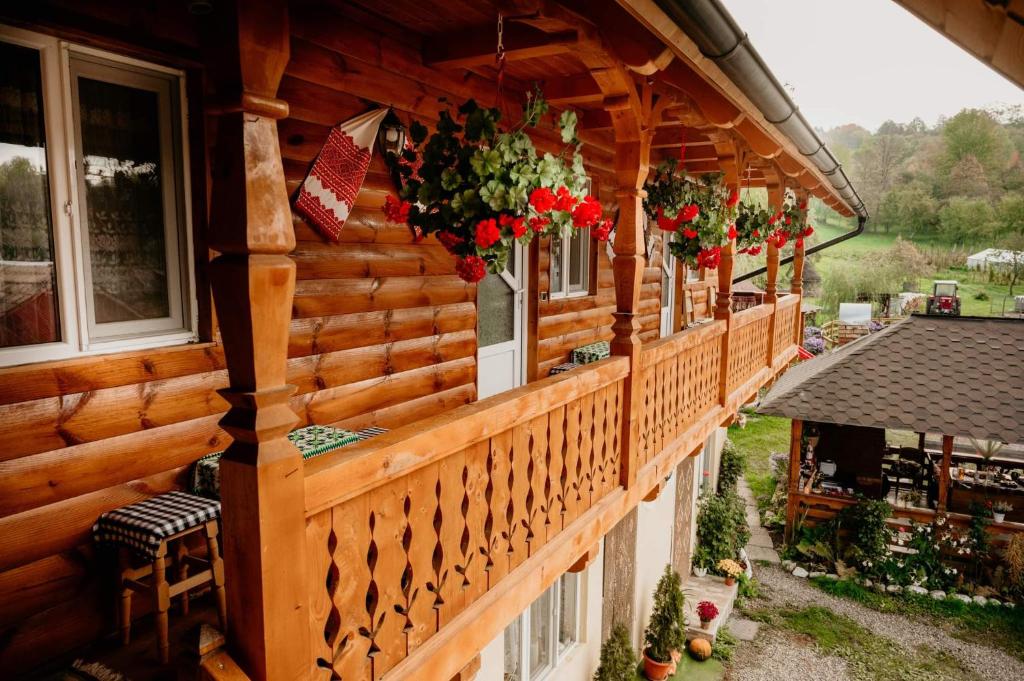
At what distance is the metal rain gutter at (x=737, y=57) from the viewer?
3.36 metres

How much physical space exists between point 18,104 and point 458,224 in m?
1.95

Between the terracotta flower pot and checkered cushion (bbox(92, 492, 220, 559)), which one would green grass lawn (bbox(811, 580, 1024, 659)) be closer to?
the terracotta flower pot

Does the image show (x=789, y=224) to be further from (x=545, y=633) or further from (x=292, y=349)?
(x=292, y=349)

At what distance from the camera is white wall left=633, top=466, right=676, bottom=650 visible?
10.6 metres

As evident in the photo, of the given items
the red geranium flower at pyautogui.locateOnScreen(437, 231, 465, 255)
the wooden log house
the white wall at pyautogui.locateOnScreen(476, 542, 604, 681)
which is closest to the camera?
the wooden log house

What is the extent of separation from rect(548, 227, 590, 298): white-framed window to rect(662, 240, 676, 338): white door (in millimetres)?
3397

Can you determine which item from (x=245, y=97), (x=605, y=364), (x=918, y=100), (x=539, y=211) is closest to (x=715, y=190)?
(x=605, y=364)

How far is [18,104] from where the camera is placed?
9.00ft

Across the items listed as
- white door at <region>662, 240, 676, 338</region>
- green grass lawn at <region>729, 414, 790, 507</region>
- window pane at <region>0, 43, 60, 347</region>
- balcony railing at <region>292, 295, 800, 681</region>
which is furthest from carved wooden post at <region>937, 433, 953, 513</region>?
window pane at <region>0, 43, 60, 347</region>

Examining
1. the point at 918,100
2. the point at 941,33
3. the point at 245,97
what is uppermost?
the point at 918,100

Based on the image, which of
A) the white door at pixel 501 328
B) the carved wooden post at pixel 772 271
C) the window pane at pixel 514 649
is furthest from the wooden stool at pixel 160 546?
the carved wooden post at pixel 772 271

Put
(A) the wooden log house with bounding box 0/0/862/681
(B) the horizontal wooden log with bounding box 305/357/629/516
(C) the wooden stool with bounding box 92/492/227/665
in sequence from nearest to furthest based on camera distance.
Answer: (A) the wooden log house with bounding box 0/0/862/681 → (B) the horizontal wooden log with bounding box 305/357/629/516 → (C) the wooden stool with bounding box 92/492/227/665

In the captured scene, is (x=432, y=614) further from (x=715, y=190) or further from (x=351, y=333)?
(x=715, y=190)

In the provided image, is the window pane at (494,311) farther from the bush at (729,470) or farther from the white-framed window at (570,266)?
the bush at (729,470)
